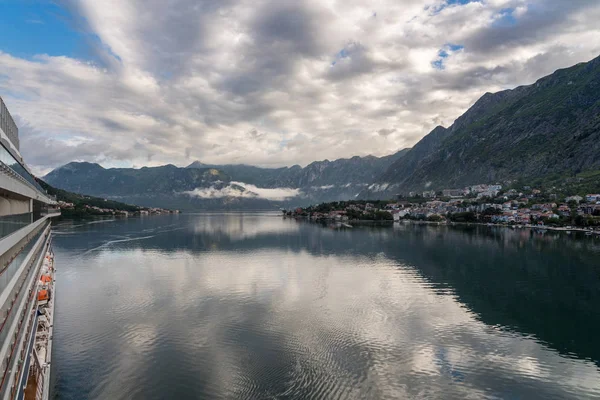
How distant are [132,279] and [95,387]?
25.5m

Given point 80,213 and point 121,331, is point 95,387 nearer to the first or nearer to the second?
point 121,331

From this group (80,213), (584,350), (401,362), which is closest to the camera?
(401,362)

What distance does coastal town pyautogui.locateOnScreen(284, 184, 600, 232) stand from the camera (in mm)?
106231

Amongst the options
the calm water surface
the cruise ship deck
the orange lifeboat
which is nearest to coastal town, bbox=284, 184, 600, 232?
the calm water surface

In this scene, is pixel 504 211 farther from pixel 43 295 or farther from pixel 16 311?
pixel 16 311

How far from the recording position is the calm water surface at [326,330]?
58.1 feet

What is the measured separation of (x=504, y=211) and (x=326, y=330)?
423ft

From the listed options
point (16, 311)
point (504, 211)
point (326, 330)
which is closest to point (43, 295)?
point (16, 311)

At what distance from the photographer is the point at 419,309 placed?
30016 millimetres

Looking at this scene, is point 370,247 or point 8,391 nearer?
point 8,391

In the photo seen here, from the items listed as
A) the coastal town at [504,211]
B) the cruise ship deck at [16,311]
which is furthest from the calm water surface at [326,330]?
the coastal town at [504,211]

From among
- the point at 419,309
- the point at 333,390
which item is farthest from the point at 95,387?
the point at 419,309

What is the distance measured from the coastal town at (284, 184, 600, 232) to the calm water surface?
224 feet

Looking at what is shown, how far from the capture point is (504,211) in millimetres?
132500
